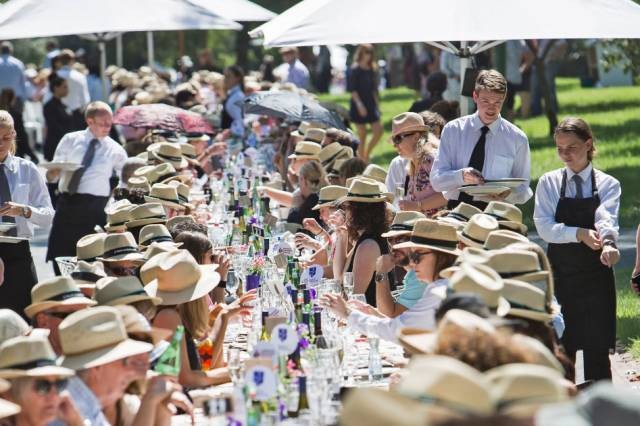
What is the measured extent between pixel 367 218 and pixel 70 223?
3.94 metres

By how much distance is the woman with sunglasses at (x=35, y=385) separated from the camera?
183 inches

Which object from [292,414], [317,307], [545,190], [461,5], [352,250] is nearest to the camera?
[292,414]

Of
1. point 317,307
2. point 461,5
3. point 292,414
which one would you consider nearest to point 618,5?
point 461,5

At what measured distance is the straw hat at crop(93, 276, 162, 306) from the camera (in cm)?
580

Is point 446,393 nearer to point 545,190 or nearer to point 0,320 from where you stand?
point 0,320

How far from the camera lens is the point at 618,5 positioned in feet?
31.2

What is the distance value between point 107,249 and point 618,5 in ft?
13.7

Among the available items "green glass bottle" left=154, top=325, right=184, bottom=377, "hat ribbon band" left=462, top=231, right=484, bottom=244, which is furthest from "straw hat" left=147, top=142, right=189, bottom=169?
"green glass bottle" left=154, top=325, right=184, bottom=377

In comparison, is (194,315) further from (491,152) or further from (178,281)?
(491,152)

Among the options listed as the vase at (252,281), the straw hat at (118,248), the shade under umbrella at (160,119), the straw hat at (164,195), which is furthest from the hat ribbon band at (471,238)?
the shade under umbrella at (160,119)

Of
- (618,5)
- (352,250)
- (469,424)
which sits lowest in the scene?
(352,250)

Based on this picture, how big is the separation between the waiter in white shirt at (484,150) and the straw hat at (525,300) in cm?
345

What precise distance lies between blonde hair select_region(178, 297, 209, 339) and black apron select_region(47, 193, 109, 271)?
5.21 metres

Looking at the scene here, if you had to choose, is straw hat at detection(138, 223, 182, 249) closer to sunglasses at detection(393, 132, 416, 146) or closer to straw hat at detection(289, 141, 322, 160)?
sunglasses at detection(393, 132, 416, 146)
